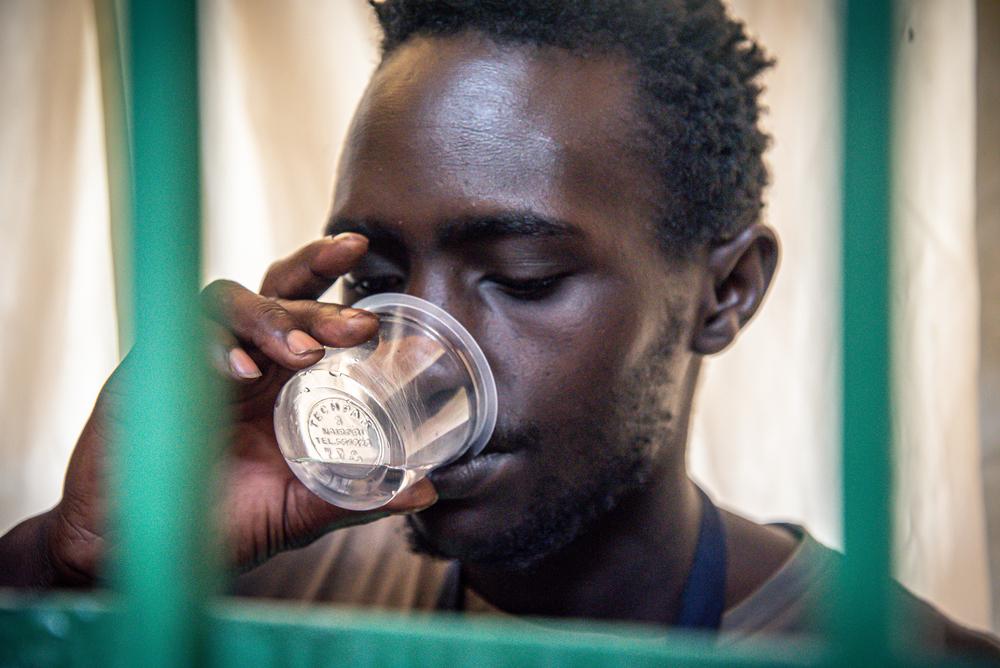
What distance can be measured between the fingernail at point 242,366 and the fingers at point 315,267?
0.13m

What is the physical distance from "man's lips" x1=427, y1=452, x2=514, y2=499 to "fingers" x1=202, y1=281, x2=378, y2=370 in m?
0.18

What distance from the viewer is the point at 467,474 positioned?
3.20 feet

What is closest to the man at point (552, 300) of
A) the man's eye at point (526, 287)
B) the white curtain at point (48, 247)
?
the man's eye at point (526, 287)

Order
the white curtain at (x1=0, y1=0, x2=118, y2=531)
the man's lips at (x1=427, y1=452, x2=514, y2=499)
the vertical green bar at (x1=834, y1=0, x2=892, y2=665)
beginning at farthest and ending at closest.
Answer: the white curtain at (x1=0, y1=0, x2=118, y2=531) → the man's lips at (x1=427, y1=452, x2=514, y2=499) → the vertical green bar at (x1=834, y1=0, x2=892, y2=665)

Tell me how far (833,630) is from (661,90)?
2.53ft

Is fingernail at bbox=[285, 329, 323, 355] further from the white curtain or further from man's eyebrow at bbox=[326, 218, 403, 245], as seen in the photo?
the white curtain

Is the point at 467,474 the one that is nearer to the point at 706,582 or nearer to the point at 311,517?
the point at 311,517

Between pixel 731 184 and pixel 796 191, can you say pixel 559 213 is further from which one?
pixel 796 191

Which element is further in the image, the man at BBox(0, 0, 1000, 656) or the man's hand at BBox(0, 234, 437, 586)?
the man at BBox(0, 0, 1000, 656)

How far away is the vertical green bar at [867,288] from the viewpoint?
454mm

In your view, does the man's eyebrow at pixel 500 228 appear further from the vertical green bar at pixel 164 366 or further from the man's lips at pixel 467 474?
the vertical green bar at pixel 164 366

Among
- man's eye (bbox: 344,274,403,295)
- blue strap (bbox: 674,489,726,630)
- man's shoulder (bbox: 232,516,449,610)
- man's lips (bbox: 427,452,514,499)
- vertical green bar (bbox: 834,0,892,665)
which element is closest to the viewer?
vertical green bar (bbox: 834,0,892,665)

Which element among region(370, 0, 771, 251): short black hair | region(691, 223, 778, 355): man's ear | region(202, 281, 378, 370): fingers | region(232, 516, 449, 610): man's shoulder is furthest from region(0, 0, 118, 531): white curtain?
region(691, 223, 778, 355): man's ear

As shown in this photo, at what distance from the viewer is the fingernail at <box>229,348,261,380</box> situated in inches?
35.5
